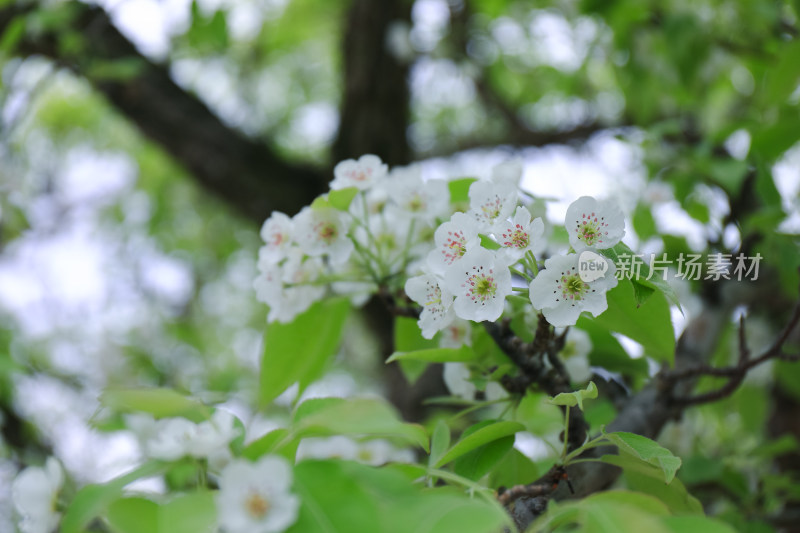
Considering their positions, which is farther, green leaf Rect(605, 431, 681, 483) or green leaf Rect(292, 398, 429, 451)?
green leaf Rect(605, 431, 681, 483)

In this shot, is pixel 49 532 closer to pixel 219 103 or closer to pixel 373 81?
pixel 373 81

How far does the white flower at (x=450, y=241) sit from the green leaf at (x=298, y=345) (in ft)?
1.07

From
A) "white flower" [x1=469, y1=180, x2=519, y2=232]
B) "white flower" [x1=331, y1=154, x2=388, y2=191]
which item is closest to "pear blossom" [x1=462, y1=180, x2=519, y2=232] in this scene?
"white flower" [x1=469, y1=180, x2=519, y2=232]

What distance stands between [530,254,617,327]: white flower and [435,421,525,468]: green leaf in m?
0.15

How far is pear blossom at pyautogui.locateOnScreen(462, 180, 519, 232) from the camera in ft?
2.87

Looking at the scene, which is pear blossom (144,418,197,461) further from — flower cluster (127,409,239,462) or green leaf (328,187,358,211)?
green leaf (328,187,358,211)

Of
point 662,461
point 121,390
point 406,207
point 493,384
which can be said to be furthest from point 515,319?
point 121,390

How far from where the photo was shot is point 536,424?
50.2 inches

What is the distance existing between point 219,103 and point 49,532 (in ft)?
14.1

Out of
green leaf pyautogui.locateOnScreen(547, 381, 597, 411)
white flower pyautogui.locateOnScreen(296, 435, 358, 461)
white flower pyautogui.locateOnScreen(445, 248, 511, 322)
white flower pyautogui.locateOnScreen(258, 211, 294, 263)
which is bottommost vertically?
white flower pyautogui.locateOnScreen(296, 435, 358, 461)

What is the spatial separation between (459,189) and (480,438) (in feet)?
1.48

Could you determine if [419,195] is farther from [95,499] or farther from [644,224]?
[644,224]

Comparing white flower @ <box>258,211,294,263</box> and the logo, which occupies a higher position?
the logo

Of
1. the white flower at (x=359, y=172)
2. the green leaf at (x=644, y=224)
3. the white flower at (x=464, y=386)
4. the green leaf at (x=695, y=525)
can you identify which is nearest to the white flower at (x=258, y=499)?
the green leaf at (x=695, y=525)
